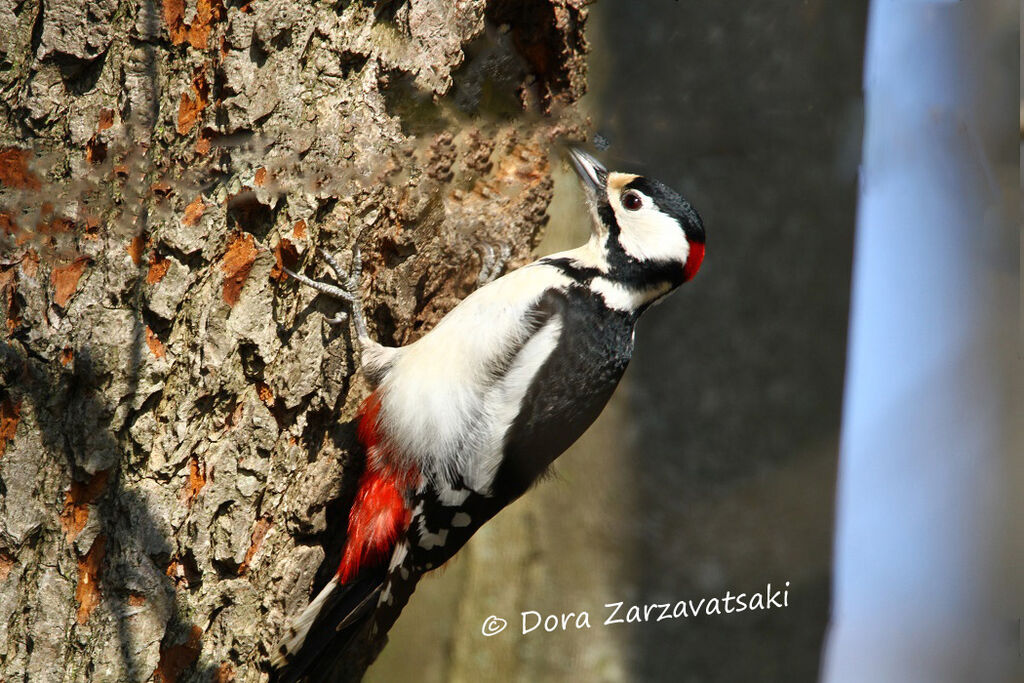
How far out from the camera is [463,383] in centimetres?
188

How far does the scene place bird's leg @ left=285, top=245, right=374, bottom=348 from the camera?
5.59 feet

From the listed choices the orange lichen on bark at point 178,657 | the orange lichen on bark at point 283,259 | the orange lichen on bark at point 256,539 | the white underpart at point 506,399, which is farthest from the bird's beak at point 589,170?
the orange lichen on bark at point 178,657

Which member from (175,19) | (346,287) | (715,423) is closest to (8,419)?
(346,287)

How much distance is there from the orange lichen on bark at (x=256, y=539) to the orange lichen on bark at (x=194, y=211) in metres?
0.61

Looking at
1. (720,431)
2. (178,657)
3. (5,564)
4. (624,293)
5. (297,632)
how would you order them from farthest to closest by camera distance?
1. (624,293)
2. (720,431)
3. (297,632)
4. (178,657)
5. (5,564)

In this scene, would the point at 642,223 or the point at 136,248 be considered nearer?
the point at 136,248

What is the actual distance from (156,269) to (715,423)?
1230 millimetres

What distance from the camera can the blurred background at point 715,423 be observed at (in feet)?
5.92

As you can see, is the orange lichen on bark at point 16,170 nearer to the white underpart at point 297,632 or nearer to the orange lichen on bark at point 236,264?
the orange lichen on bark at point 236,264

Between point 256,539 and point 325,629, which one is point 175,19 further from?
point 325,629

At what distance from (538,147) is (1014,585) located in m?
1.68

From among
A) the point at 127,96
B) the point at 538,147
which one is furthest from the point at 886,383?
the point at 127,96

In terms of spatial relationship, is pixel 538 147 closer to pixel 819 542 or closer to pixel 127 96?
pixel 127 96

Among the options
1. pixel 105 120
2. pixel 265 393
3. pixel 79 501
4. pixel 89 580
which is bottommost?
pixel 89 580
